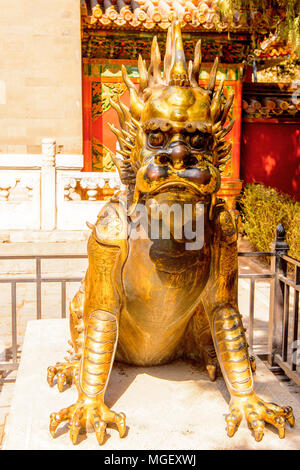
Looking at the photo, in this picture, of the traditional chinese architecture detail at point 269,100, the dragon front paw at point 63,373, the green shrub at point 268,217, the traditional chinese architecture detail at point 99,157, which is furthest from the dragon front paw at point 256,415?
the traditional chinese architecture detail at point 269,100

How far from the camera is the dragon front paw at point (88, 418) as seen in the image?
1.67 m

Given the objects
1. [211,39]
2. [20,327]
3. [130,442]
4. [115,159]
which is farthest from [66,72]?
[130,442]

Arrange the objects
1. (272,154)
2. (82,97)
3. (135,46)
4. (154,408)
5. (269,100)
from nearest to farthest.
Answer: (154,408)
(135,46)
(82,97)
(269,100)
(272,154)

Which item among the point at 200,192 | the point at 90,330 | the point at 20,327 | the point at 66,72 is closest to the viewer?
the point at 200,192

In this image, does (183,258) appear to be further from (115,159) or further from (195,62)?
(195,62)

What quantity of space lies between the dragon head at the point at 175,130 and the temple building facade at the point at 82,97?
15.6 feet

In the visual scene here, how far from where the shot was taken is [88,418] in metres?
1.70

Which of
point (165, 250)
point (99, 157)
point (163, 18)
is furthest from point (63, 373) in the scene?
point (99, 157)

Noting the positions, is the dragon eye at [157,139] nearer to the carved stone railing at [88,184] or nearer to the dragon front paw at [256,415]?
the dragon front paw at [256,415]

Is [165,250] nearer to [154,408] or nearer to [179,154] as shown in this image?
[179,154]

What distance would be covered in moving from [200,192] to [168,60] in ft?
1.57

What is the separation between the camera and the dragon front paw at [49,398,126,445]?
65.8 inches

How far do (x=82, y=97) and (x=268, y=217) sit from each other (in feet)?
12.3

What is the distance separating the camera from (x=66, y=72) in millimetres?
7848
